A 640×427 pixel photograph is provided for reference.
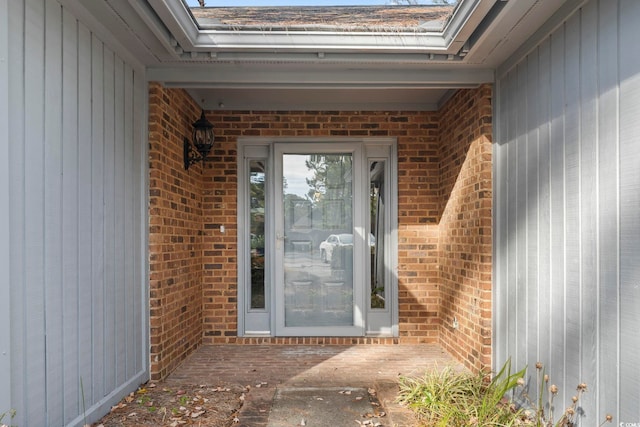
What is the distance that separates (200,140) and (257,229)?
45.6 inches

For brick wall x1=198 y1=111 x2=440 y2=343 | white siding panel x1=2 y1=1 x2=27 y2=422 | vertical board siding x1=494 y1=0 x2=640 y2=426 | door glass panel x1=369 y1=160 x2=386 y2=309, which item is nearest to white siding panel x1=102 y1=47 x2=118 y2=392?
white siding panel x1=2 y1=1 x2=27 y2=422

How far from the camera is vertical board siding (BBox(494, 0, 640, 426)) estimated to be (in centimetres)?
181

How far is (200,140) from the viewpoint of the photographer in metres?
3.91

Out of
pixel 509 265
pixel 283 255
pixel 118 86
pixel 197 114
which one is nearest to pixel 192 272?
pixel 283 255

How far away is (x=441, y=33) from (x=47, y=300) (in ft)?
9.65

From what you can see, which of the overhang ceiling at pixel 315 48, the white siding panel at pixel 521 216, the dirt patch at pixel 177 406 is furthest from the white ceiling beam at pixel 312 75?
the dirt patch at pixel 177 406

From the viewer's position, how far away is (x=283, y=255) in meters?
4.40

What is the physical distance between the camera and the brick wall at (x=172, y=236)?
3193 mm

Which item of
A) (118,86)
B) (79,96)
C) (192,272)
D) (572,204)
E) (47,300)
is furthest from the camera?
(192,272)

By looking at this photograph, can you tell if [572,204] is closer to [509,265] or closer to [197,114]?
[509,265]

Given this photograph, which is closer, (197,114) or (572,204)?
(572,204)

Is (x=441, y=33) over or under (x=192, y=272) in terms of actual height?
over

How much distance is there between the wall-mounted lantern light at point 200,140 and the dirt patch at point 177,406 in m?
1.99

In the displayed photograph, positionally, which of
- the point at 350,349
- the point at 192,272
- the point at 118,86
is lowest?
the point at 350,349
